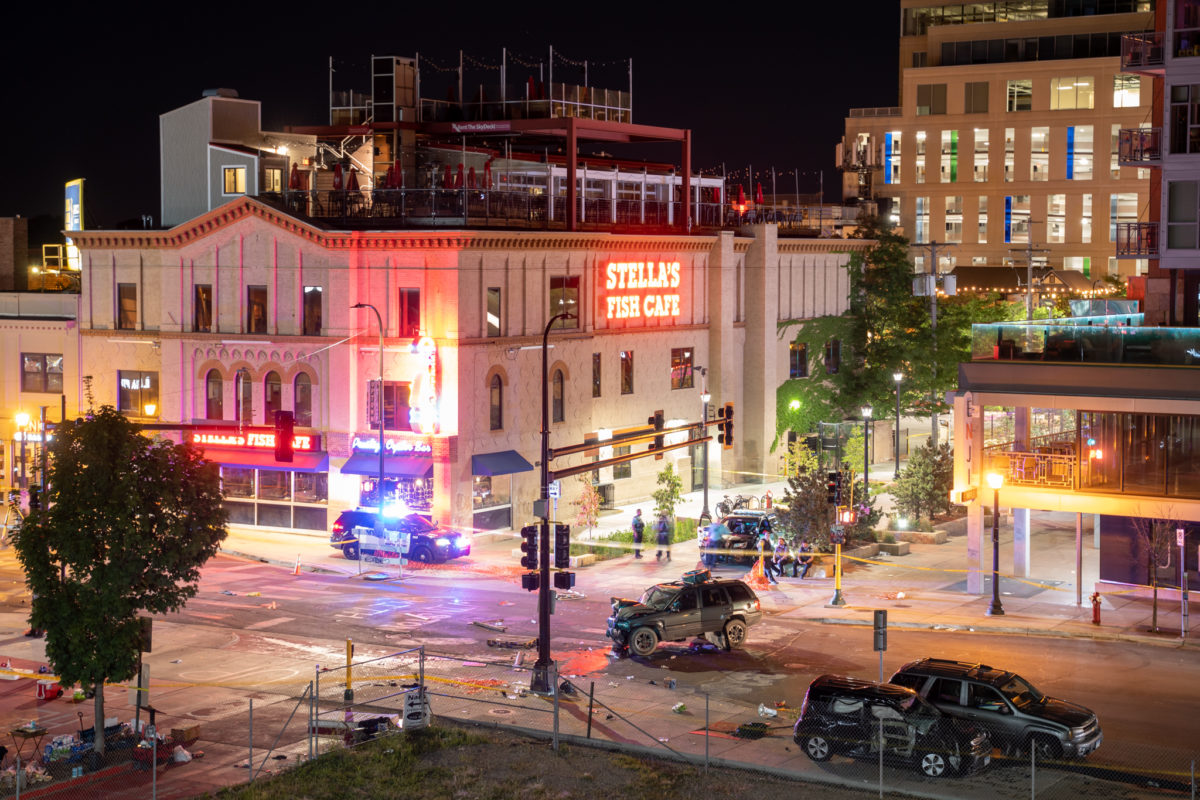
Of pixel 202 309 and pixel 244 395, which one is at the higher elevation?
pixel 202 309

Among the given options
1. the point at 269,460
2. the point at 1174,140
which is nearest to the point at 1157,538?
the point at 1174,140

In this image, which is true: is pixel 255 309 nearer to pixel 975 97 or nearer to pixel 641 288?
pixel 641 288

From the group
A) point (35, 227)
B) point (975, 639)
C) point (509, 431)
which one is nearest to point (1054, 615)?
point (975, 639)

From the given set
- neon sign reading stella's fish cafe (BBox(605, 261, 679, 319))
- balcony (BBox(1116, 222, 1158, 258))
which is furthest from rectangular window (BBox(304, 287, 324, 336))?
balcony (BBox(1116, 222, 1158, 258))

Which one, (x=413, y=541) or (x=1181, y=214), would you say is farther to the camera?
(x=413, y=541)

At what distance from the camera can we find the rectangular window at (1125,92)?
114125 millimetres

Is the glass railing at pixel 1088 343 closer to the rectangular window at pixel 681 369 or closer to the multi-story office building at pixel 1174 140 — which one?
the multi-story office building at pixel 1174 140

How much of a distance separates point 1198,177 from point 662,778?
110ft

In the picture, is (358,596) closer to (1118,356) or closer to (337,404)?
(337,404)

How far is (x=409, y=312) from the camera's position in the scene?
59.5 m

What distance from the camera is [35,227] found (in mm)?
101125

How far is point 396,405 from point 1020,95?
75.6m

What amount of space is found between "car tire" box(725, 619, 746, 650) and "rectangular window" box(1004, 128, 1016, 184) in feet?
287

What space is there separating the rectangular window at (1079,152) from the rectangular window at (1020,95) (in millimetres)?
3762
